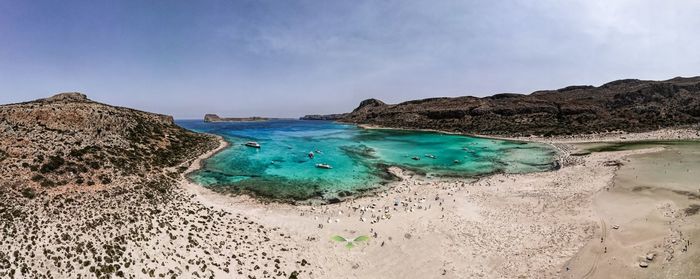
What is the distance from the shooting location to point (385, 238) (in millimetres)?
22094

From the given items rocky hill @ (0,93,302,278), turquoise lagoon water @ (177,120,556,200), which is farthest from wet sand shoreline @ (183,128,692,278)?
turquoise lagoon water @ (177,120,556,200)

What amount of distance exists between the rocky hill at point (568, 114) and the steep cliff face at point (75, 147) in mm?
81420

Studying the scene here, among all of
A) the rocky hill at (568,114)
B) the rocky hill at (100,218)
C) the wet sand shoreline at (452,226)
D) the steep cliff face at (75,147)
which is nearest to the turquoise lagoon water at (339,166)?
the wet sand shoreline at (452,226)

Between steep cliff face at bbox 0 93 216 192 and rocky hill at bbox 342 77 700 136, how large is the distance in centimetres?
8142

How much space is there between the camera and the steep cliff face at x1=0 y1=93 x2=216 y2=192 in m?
25.2

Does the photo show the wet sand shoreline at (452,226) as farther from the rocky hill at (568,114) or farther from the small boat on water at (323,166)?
the rocky hill at (568,114)

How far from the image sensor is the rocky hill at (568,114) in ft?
255

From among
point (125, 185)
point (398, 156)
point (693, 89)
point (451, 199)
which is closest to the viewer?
point (125, 185)

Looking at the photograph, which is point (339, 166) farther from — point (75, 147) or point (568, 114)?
point (568, 114)

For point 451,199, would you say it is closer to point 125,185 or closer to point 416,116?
point 125,185

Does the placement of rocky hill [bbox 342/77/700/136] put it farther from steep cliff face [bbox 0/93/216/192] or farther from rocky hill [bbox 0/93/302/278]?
steep cliff face [bbox 0/93/216/192]

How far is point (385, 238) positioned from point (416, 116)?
118m

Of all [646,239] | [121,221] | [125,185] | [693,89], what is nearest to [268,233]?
[121,221]

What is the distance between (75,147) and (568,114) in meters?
111
